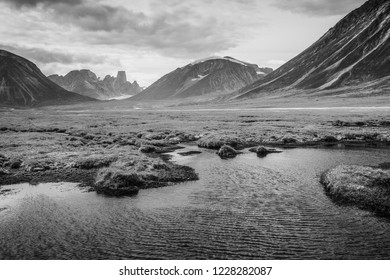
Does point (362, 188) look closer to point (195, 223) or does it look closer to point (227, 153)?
point (195, 223)

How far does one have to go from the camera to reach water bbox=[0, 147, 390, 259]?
1862 centimetres

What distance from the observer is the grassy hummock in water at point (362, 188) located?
2473 centimetres

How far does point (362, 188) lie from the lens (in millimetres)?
27094

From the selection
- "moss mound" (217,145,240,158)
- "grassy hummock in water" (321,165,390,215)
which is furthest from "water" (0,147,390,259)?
"moss mound" (217,145,240,158)

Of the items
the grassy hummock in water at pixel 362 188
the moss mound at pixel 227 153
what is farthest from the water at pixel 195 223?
the moss mound at pixel 227 153

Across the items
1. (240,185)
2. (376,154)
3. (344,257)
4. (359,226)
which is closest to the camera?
(344,257)

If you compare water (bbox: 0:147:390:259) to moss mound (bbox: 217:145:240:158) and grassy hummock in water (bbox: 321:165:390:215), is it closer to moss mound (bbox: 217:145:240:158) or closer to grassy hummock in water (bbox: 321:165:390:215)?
grassy hummock in water (bbox: 321:165:390:215)

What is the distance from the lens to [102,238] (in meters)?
20.5

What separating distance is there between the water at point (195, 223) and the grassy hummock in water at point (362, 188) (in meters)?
1.30

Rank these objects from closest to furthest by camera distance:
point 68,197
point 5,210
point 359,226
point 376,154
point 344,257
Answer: point 344,257 < point 359,226 < point 5,210 < point 68,197 < point 376,154

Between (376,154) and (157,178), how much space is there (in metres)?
37.0

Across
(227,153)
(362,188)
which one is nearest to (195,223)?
(362,188)
